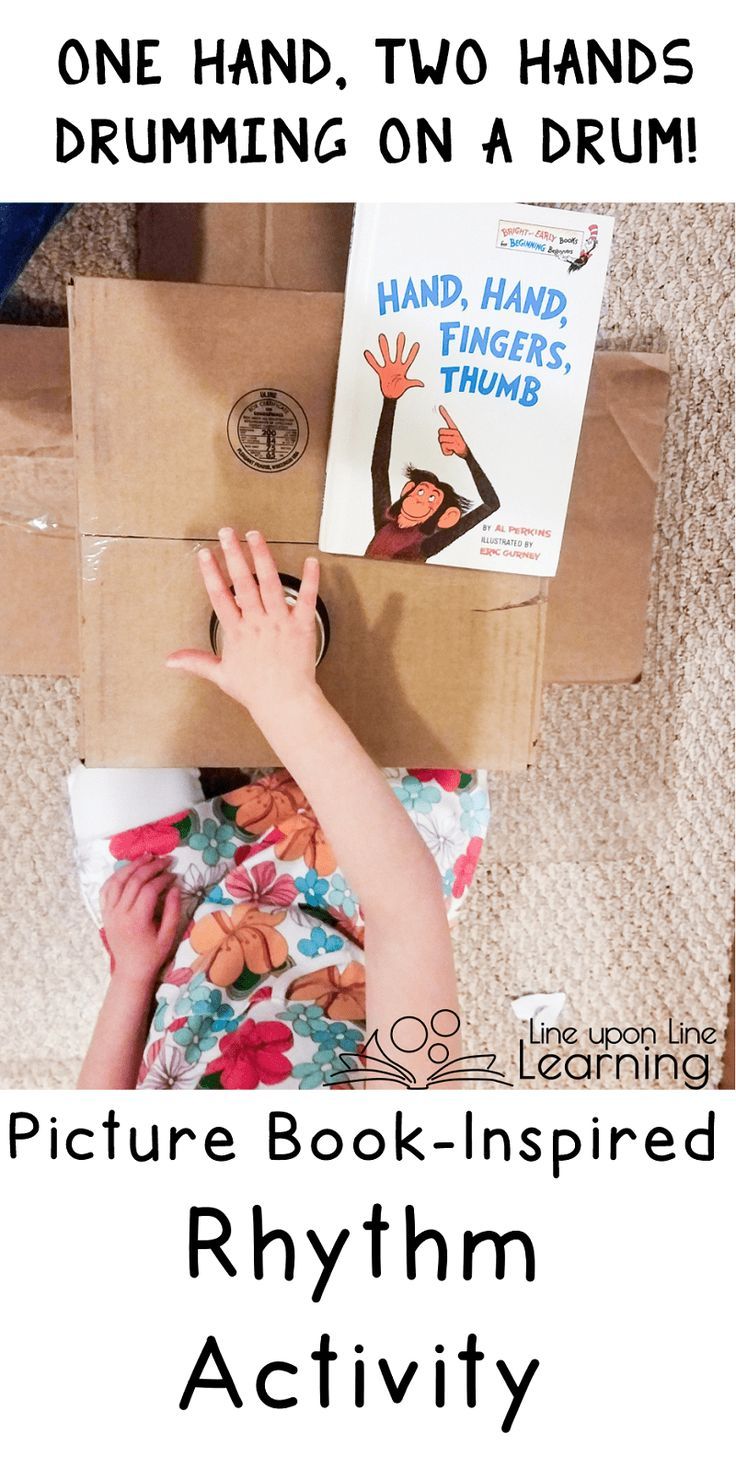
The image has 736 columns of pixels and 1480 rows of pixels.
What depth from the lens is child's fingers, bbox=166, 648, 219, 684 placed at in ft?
1.97

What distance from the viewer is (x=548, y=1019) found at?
0.92 meters

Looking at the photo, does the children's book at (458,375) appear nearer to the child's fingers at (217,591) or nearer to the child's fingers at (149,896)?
the child's fingers at (217,591)

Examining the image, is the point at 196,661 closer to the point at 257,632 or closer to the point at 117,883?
the point at 257,632

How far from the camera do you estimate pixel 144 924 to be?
0.73 metres

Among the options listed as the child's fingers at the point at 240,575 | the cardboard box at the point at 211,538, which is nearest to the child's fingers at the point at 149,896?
the cardboard box at the point at 211,538

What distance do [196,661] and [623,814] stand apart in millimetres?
507

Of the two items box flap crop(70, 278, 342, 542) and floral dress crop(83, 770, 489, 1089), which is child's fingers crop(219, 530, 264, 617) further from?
floral dress crop(83, 770, 489, 1089)

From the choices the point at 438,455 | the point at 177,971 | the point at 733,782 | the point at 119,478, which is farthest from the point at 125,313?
the point at 733,782

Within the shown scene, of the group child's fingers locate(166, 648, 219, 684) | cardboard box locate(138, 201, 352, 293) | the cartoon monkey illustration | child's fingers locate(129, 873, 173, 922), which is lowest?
child's fingers locate(129, 873, 173, 922)

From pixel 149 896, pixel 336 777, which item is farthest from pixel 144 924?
pixel 336 777

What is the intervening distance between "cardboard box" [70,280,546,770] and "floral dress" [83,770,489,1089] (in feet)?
0.38

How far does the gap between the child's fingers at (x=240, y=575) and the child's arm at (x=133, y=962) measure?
10.2 inches

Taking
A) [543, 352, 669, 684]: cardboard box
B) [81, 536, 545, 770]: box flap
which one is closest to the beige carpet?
[543, 352, 669, 684]: cardboard box

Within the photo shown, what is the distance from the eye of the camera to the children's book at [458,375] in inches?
22.4
